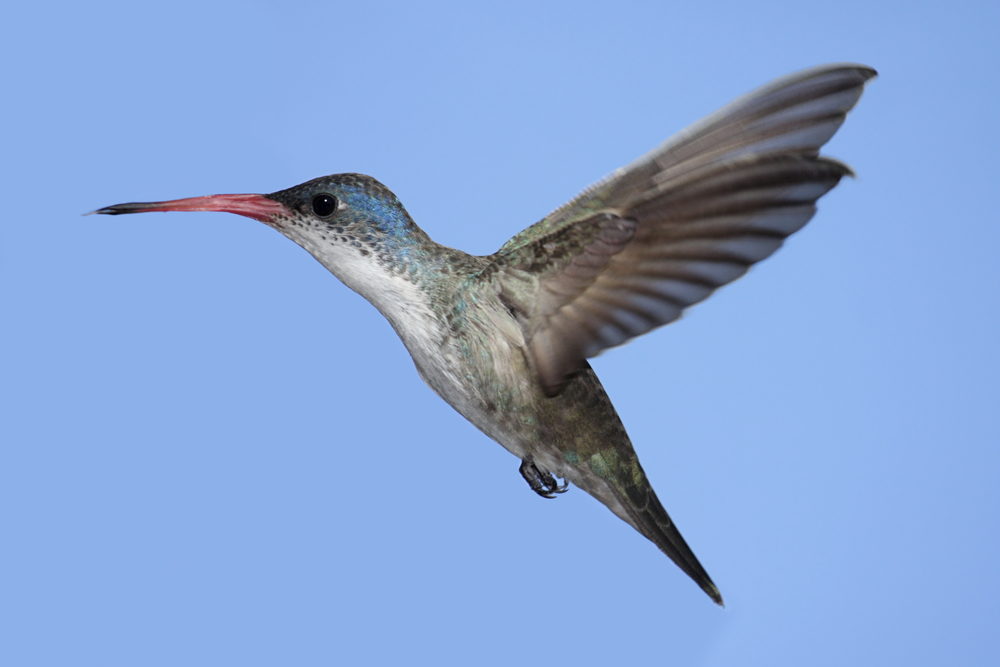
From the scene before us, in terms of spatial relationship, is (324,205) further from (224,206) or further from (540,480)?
(540,480)

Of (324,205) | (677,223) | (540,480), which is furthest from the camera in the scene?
(540,480)

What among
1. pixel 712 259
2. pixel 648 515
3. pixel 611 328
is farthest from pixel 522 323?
pixel 648 515

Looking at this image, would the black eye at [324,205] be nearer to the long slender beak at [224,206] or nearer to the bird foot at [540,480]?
the long slender beak at [224,206]

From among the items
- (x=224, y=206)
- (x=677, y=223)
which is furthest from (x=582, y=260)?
(x=224, y=206)

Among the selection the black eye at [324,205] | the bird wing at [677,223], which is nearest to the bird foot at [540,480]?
the bird wing at [677,223]

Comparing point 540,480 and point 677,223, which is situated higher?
point 677,223

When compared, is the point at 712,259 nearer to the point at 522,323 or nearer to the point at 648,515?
the point at 522,323

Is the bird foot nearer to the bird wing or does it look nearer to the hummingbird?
the hummingbird

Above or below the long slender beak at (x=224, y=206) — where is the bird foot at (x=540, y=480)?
below

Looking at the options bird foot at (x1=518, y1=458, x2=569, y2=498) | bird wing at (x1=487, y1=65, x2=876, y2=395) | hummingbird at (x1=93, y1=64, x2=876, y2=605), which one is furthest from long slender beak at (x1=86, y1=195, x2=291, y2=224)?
bird foot at (x1=518, y1=458, x2=569, y2=498)
